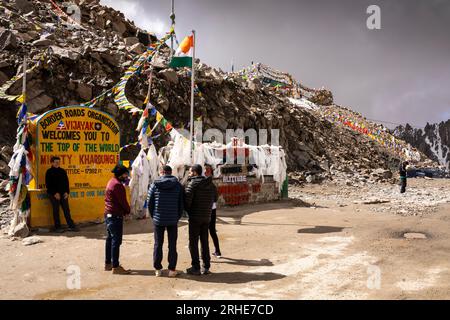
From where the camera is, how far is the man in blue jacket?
19.8 ft

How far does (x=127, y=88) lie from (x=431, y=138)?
66.2 metres

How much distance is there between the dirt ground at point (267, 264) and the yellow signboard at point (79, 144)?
1.52 metres

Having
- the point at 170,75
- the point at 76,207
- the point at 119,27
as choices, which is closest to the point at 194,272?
the point at 76,207

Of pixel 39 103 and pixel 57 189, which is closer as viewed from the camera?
pixel 57 189

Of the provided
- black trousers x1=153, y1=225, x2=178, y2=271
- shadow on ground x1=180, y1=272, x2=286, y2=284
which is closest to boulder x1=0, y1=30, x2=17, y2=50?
black trousers x1=153, y1=225, x2=178, y2=271

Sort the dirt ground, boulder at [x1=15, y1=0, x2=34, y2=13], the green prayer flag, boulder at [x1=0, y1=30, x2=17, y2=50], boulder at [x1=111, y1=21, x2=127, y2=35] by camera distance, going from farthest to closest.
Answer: boulder at [x1=111, y1=21, x2=127, y2=35] < boulder at [x1=15, y1=0, x2=34, y2=13] < boulder at [x1=0, y1=30, x2=17, y2=50] < the green prayer flag < the dirt ground

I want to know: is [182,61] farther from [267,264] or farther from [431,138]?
[431,138]

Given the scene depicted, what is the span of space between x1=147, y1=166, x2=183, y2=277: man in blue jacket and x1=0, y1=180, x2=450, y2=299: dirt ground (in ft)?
1.20

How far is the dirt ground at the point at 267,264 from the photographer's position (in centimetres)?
542

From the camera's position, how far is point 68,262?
280 inches

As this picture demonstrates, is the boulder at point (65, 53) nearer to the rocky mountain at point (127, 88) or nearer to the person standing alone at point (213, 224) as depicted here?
the rocky mountain at point (127, 88)

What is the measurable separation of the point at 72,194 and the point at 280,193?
925 cm

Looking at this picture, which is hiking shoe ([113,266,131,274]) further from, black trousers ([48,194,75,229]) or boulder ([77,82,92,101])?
boulder ([77,82,92,101])

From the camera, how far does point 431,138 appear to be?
72188 millimetres
